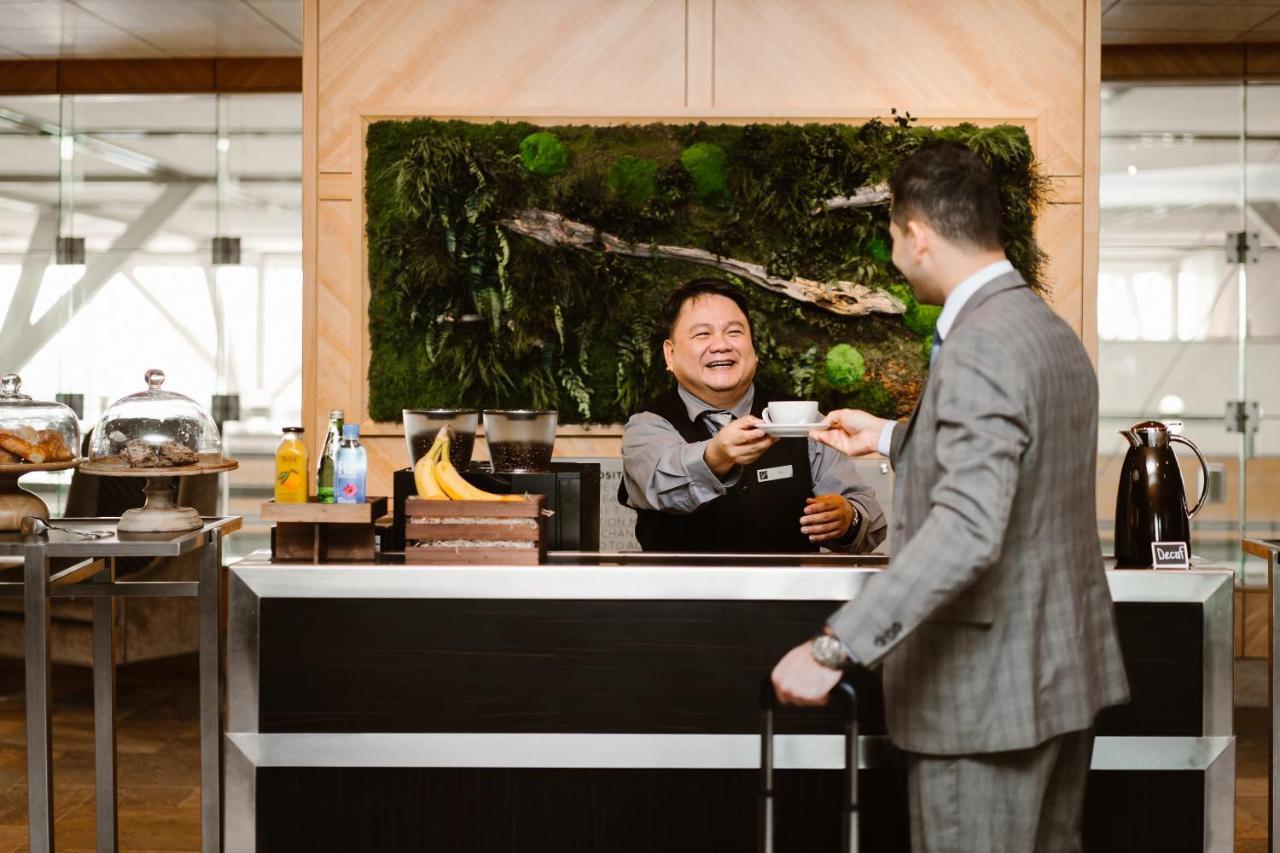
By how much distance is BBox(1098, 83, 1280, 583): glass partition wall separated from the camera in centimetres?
648

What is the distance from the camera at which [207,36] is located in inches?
245

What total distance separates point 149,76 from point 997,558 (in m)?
6.40

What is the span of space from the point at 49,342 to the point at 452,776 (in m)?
5.60

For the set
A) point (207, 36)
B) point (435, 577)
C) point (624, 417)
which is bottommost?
point (435, 577)

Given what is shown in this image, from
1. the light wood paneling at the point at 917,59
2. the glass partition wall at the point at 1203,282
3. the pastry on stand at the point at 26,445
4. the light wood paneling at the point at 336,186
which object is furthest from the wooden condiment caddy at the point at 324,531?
the glass partition wall at the point at 1203,282

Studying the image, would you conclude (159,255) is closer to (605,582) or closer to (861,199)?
(861,199)

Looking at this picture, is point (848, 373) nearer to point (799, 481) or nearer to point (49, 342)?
point (799, 481)

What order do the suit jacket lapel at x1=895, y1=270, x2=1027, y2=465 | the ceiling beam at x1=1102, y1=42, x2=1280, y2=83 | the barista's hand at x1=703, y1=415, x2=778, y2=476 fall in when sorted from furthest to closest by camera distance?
1. the ceiling beam at x1=1102, y1=42, x2=1280, y2=83
2. the barista's hand at x1=703, y1=415, x2=778, y2=476
3. the suit jacket lapel at x1=895, y1=270, x2=1027, y2=465

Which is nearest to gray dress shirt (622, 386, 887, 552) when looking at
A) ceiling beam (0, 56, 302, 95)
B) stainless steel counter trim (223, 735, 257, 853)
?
stainless steel counter trim (223, 735, 257, 853)

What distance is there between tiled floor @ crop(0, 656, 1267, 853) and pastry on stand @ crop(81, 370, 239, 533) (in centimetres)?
159

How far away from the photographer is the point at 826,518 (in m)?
2.93

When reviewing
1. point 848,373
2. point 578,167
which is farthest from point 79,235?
point 848,373

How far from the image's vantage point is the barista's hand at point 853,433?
234 cm

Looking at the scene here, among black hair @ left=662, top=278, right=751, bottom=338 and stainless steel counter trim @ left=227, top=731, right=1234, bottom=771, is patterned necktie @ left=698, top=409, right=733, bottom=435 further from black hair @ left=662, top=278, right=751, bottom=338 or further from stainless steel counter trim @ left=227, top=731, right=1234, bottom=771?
stainless steel counter trim @ left=227, top=731, right=1234, bottom=771
